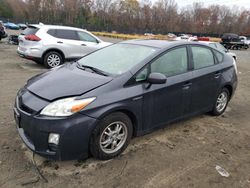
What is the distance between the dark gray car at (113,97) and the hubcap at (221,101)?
376 millimetres

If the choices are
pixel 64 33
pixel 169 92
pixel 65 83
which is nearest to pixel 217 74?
pixel 169 92

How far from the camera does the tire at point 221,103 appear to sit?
5042 millimetres

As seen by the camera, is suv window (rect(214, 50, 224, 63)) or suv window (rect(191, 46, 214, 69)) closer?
suv window (rect(191, 46, 214, 69))

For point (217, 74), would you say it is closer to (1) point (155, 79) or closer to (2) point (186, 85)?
(2) point (186, 85)

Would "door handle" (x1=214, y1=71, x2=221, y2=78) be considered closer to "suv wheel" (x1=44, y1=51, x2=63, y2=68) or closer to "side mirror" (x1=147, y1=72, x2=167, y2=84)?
"side mirror" (x1=147, y1=72, x2=167, y2=84)

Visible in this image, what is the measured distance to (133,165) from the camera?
330cm

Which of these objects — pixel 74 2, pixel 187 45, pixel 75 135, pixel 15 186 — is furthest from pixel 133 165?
pixel 74 2

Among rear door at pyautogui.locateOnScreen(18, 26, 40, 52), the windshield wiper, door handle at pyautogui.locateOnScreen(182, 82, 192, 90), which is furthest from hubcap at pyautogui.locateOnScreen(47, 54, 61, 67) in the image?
door handle at pyautogui.locateOnScreen(182, 82, 192, 90)

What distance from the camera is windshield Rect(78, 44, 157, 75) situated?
3.68 meters

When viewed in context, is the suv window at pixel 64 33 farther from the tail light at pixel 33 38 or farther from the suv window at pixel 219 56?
the suv window at pixel 219 56

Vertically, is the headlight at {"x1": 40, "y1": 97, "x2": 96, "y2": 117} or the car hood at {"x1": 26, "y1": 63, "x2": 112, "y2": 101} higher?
the car hood at {"x1": 26, "y1": 63, "x2": 112, "y2": 101}

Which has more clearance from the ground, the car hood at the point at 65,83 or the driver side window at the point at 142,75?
the driver side window at the point at 142,75

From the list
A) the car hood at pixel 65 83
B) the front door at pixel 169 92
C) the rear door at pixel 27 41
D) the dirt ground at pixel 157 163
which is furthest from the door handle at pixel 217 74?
the rear door at pixel 27 41

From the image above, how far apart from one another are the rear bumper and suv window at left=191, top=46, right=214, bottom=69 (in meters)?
2.34
